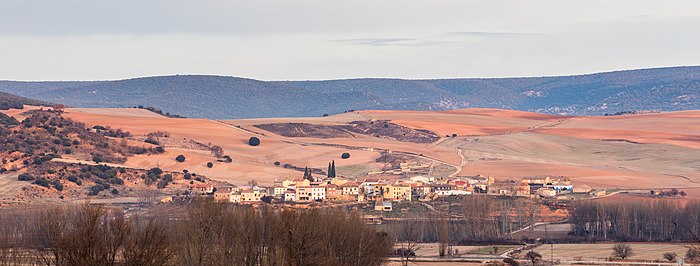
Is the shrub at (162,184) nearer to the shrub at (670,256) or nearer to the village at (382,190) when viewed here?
the village at (382,190)

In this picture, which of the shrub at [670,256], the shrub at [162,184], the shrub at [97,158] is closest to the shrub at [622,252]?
the shrub at [670,256]

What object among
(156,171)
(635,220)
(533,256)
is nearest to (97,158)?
(156,171)

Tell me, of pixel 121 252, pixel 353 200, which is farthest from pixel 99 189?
pixel 121 252

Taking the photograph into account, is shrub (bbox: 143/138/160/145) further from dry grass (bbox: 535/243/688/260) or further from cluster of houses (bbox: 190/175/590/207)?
dry grass (bbox: 535/243/688/260)

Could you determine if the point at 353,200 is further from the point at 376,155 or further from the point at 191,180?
the point at 376,155

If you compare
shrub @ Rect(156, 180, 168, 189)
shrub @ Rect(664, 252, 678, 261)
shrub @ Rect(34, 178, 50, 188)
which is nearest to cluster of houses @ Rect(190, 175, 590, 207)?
shrub @ Rect(156, 180, 168, 189)
